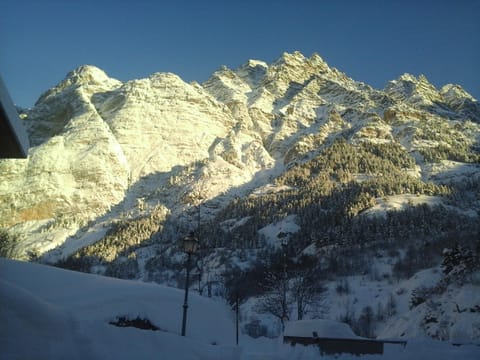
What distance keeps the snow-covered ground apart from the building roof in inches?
59.2

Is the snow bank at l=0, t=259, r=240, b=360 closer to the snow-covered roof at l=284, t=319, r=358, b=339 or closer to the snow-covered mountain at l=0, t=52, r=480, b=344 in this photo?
the snow-covered roof at l=284, t=319, r=358, b=339

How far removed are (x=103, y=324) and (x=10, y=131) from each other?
2.77m

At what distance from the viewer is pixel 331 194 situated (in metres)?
141

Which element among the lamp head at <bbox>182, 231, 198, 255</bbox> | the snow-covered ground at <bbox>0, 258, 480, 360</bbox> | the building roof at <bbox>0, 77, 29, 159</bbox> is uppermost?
the building roof at <bbox>0, 77, 29, 159</bbox>

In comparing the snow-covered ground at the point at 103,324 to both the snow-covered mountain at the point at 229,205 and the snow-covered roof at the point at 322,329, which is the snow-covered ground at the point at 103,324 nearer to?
the snow-covered roof at the point at 322,329

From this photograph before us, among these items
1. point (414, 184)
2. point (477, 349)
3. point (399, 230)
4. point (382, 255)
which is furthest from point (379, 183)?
point (477, 349)

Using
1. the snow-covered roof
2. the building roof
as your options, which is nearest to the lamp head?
the snow-covered roof

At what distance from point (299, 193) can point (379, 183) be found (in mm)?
26876

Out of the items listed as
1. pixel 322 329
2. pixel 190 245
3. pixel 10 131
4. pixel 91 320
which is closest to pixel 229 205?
pixel 322 329

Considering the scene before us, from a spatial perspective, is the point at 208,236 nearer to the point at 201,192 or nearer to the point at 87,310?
the point at 201,192

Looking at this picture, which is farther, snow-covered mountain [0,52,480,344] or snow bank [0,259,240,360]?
snow-covered mountain [0,52,480,344]

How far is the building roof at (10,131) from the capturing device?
423 centimetres

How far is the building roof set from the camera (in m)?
4.23

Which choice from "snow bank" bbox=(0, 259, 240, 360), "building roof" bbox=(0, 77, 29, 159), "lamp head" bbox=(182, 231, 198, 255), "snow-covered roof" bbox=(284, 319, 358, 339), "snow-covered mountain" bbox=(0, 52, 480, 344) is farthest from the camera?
"snow-covered mountain" bbox=(0, 52, 480, 344)
